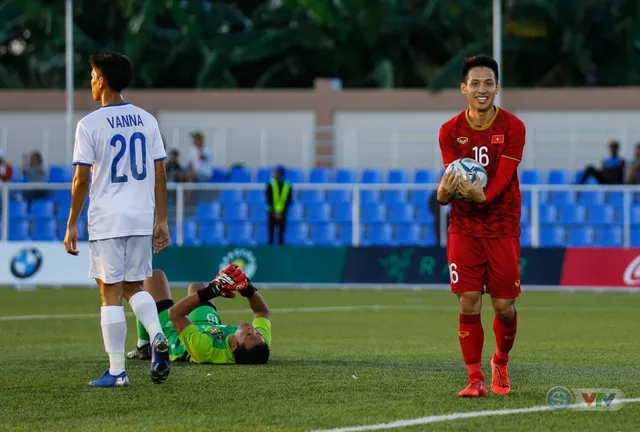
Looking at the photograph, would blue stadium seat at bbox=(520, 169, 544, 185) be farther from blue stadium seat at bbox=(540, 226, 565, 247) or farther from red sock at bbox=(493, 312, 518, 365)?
red sock at bbox=(493, 312, 518, 365)

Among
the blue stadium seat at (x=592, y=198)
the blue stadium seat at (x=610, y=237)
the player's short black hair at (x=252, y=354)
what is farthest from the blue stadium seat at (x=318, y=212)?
the player's short black hair at (x=252, y=354)

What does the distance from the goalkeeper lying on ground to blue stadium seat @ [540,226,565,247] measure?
47.6 feet

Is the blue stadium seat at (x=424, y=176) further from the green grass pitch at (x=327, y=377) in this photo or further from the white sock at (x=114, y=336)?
the white sock at (x=114, y=336)

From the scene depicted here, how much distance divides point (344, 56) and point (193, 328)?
25088 mm

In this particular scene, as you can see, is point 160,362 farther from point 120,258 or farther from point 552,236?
point 552,236

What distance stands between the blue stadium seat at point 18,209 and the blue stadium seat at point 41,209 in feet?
0.79

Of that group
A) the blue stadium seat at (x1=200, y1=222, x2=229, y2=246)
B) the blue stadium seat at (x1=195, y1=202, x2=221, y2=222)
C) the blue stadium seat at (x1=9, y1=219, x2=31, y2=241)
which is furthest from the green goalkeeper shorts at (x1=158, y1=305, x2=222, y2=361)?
the blue stadium seat at (x1=9, y1=219, x2=31, y2=241)

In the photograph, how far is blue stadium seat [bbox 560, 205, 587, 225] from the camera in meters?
23.9

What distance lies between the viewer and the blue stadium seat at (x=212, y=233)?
2445 cm

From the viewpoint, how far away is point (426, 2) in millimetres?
34219

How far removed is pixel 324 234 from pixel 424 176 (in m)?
3.99

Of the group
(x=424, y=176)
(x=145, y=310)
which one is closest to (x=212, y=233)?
(x=424, y=176)

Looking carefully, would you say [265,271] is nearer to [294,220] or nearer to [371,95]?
[294,220]

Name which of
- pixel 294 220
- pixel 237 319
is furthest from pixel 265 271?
pixel 237 319
